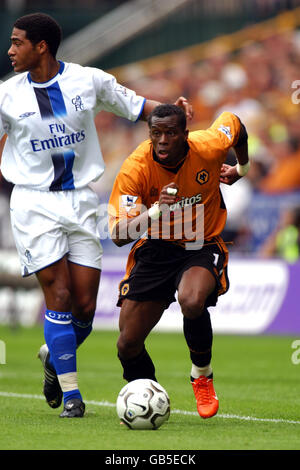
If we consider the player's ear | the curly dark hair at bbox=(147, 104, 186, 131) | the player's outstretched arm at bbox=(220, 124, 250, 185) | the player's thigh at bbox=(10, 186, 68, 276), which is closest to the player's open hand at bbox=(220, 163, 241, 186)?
the player's outstretched arm at bbox=(220, 124, 250, 185)

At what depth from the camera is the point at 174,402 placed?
23.3 feet

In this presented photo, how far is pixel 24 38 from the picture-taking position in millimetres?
6020

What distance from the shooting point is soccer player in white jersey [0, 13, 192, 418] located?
6008mm

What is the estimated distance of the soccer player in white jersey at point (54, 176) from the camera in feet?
19.7

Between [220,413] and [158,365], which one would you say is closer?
[220,413]

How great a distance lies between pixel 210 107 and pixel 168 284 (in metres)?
14.0

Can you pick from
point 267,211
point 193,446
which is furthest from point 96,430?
point 267,211

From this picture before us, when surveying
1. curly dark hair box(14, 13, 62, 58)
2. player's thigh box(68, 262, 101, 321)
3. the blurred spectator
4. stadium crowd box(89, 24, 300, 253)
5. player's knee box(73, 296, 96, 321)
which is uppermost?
curly dark hair box(14, 13, 62, 58)

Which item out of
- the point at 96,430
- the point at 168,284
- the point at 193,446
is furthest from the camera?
the point at 168,284

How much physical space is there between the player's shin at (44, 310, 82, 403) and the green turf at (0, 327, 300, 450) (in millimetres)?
215

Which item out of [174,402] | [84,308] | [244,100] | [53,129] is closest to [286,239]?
[244,100]

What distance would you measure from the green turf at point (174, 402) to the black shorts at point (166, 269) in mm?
785

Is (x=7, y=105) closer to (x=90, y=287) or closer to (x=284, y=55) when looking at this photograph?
(x=90, y=287)

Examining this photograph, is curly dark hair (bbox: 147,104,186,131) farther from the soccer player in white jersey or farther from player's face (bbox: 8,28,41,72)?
player's face (bbox: 8,28,41,72)
